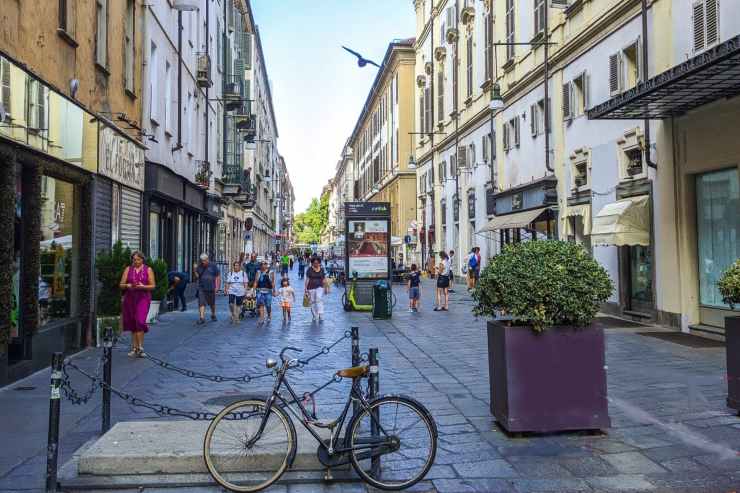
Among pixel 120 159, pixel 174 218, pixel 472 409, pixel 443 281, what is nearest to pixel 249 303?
pixel 174 218

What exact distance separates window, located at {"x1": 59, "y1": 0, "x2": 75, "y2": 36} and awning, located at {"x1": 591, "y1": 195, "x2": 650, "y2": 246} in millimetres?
11369

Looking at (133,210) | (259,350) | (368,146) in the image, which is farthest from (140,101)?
(368,146)

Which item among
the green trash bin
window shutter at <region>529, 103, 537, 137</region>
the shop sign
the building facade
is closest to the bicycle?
the building facade

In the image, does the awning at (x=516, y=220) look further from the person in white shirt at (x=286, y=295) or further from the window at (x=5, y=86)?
the window at (x=5, y=86)

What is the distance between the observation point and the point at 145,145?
16.4 m

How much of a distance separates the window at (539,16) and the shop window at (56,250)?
1605 centimetres

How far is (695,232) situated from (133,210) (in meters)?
12.0

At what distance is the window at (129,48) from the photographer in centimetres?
1521

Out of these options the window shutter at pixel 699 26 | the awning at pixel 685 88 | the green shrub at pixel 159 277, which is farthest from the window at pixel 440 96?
the green shrub at pixel 159 277

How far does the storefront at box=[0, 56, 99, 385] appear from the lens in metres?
8.87

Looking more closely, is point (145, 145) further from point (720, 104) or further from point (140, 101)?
point (720, 104)

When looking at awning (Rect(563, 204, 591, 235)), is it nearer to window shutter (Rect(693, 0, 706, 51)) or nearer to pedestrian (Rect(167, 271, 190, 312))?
window shutter (Rect(693, 0, 706, 51))

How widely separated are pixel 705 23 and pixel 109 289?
12183 millimetres

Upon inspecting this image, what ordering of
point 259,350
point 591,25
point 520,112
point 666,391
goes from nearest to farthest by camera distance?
point 666,391 → point 259,350 → point 591,25 → point 520,112
